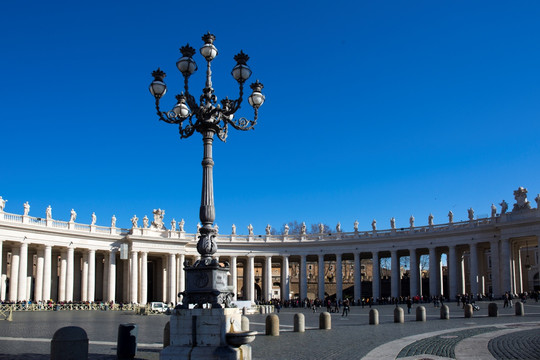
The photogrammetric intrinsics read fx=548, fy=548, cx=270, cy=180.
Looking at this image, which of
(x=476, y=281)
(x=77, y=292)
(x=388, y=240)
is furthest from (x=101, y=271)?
(x=476, y=281)

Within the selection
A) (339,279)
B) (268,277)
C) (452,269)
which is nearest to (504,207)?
(452,269)

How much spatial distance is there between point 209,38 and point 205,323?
370 inches

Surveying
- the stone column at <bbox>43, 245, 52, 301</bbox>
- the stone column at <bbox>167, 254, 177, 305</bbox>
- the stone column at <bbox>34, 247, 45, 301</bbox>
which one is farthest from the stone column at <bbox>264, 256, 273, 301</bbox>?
the stone column at <bbox>34, 247, 45, 301</bbox>

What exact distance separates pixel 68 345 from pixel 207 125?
7.67m

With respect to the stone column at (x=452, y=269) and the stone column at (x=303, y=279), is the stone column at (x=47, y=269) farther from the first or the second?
the stone column at (x=452, y=269)

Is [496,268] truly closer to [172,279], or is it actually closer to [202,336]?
[172,279]

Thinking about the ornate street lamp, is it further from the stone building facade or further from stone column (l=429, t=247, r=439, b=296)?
stone column (l=429, t=247, r=439, b=296)

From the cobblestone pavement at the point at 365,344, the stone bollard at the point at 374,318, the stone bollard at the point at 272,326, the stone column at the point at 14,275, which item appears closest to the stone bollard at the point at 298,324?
the cobblestone pavement at the point at 365,344

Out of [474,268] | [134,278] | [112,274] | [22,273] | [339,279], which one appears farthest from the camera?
[339,279]

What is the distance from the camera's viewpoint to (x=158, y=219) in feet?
278

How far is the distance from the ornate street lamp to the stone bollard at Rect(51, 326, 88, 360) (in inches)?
121

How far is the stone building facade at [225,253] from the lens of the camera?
220 ft

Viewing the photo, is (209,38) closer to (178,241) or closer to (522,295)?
(522,295)

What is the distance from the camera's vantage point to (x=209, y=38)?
61.0ft
